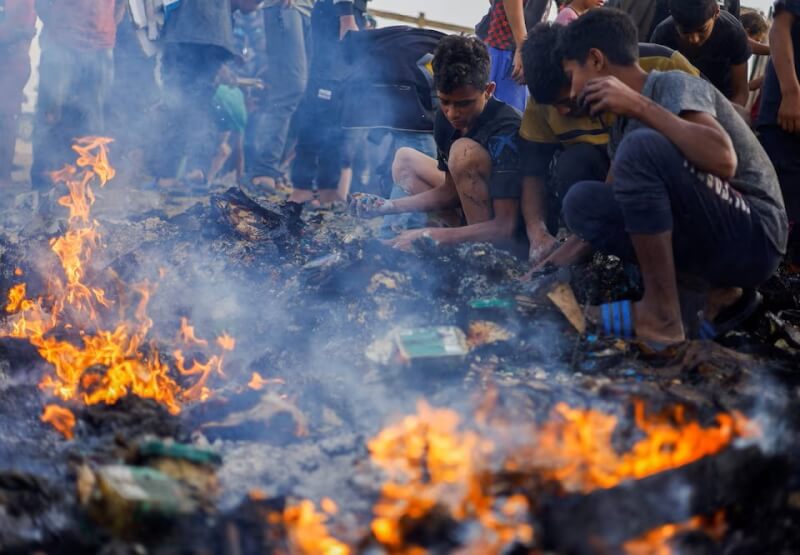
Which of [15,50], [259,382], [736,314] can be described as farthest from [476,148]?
[15,50]

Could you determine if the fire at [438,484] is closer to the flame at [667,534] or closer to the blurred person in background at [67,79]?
the flame at [667,534]

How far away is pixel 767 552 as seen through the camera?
2.18m

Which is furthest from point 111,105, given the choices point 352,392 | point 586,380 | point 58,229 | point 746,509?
point 746,509

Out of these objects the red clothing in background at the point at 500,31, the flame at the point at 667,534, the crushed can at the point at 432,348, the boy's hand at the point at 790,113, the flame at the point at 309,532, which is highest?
the red clothing in background at the point at 500,31

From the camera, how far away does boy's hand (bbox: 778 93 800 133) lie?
4.54 metres

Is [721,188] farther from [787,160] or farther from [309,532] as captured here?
[309,532]

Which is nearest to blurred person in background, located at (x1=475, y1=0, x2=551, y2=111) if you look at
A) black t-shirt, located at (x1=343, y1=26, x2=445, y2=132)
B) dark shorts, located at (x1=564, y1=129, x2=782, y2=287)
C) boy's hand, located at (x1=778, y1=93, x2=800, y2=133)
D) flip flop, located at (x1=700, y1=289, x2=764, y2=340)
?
black t-shirt, located at (x1=343, y1=26, x2=445, y2=132)

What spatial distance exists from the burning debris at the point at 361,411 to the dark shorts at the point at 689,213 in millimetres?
437

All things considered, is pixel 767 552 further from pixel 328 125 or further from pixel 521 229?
pixel 328 125

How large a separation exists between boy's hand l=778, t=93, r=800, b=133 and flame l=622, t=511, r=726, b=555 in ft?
10.6

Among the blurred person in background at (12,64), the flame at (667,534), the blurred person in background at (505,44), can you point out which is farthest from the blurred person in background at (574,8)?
the blurred person in background at (12,64)

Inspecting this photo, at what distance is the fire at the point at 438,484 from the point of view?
214 centimetres

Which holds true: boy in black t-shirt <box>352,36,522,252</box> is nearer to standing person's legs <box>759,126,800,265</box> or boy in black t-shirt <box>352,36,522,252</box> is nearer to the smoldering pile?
the smoldering pile

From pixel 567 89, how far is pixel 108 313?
290cm
